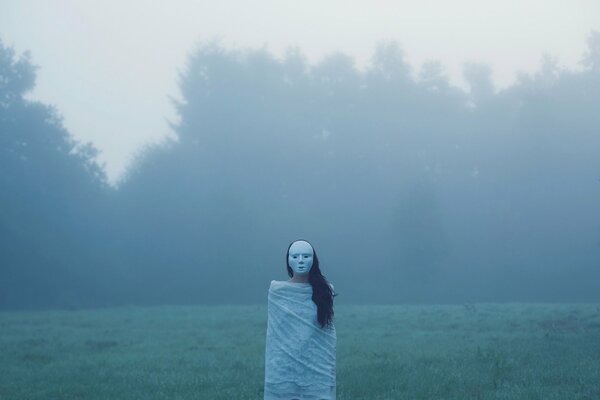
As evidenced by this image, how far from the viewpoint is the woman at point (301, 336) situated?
25.8ft

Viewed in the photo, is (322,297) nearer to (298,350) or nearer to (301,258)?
(301,258)

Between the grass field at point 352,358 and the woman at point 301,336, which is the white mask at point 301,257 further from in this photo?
the grass field at point 352,358

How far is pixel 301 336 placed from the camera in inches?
312

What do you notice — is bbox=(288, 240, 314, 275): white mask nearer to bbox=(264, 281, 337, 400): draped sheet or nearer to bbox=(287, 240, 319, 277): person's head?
bbox=(287, 240, 319, 277): person's head

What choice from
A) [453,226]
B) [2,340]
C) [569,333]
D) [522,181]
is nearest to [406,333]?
[569,333]

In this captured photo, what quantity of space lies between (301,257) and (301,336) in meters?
0.84

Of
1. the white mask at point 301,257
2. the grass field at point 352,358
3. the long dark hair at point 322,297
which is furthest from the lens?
the grass field at point 352,358

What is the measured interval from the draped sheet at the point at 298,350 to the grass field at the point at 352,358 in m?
6.18

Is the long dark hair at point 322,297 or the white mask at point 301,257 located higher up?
the white mask at point 301,257

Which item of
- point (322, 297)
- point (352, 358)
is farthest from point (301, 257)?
point (352, 358)

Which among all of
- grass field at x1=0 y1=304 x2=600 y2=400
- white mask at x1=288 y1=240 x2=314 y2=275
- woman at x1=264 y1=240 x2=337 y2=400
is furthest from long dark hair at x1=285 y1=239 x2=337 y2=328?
grass field at x1=0 y1=304 x2=600 y2=400

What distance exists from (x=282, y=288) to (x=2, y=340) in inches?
Result: 870

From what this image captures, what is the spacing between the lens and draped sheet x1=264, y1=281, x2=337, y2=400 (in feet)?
25.8

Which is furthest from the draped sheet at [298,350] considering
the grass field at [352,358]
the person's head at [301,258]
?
the grass field at [352,358]
